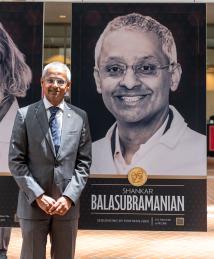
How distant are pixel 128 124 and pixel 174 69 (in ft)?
1.98

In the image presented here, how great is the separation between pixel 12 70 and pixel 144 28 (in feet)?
3.89

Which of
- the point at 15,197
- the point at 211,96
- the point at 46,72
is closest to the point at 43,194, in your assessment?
the point at 46,72

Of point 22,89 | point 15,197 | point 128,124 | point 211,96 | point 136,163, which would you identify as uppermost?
point 211,96

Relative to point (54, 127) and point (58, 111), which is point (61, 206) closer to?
point (54, 127)

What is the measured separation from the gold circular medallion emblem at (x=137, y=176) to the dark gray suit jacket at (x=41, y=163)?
0.84 meters

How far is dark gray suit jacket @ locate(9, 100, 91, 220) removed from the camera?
113 inches

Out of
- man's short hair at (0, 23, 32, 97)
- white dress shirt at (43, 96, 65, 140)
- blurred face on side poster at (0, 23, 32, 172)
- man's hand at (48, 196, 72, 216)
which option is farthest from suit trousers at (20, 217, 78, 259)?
man's short hair at (0, 23, 32, 97)

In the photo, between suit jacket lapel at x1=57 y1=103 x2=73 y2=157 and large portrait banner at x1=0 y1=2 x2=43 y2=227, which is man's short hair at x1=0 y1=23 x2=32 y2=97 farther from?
suit jacket lapel at x1=57 y1=103 x2=73 y2=157

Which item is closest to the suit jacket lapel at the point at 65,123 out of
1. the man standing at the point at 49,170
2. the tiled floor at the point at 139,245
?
the man standing at the point at 49,170

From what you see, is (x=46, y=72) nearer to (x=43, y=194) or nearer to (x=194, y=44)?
(x=43, y=194)

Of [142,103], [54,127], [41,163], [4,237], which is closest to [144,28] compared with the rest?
[142,103]

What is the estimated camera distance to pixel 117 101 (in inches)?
148

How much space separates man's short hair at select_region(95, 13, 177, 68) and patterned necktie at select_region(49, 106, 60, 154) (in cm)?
90

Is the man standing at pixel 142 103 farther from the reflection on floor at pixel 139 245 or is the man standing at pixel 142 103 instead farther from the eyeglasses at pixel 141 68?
the reflection on floor at pixel 139 245
